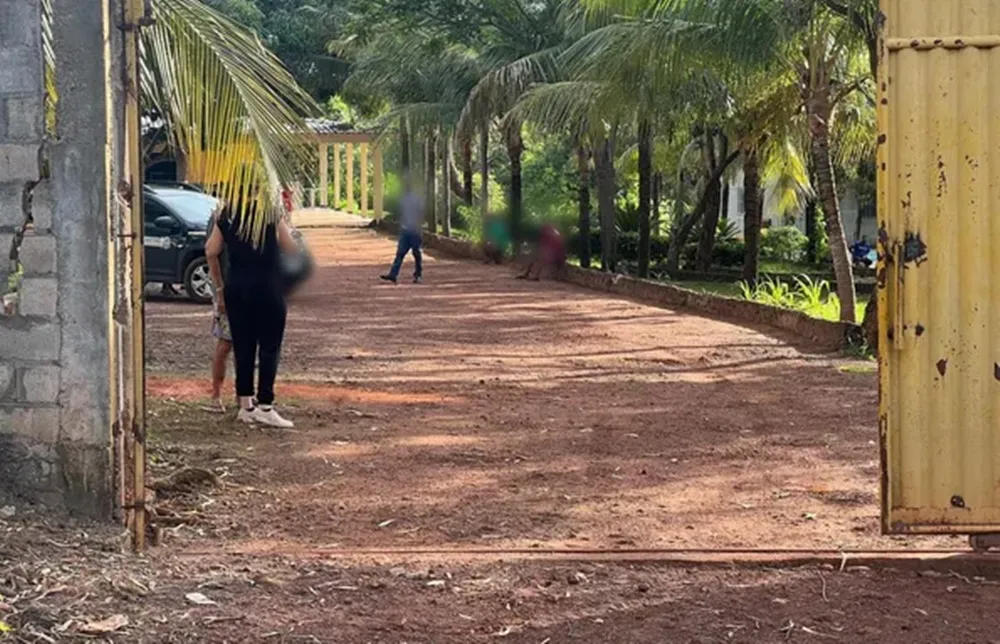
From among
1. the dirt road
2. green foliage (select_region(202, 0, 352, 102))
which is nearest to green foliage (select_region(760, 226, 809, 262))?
green foliage (select_region(202, 0, 352, 102))

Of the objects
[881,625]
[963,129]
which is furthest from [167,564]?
[963,129]

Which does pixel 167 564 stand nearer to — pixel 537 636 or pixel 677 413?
pixel 537 636

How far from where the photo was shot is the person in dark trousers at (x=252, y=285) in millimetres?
8805

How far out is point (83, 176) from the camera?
6039 mm

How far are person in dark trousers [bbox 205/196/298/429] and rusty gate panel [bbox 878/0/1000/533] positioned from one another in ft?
14.0

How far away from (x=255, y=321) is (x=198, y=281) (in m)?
10.5

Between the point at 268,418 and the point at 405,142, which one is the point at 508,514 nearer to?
the point at 268,418

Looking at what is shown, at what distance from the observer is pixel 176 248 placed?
747 inches

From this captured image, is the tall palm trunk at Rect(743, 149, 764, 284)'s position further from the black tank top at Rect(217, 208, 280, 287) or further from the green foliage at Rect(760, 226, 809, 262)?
the black tank top at Rect(217, 208, 280, 287)

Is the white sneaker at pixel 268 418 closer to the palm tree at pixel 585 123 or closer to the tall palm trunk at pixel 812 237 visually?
the palm tree at pixel 585 123

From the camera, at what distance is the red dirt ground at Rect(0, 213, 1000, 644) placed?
516 cm

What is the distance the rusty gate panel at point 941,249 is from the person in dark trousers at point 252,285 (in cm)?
427

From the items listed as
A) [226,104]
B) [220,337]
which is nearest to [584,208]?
[220,337]

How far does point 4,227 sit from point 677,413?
5.82 metres
